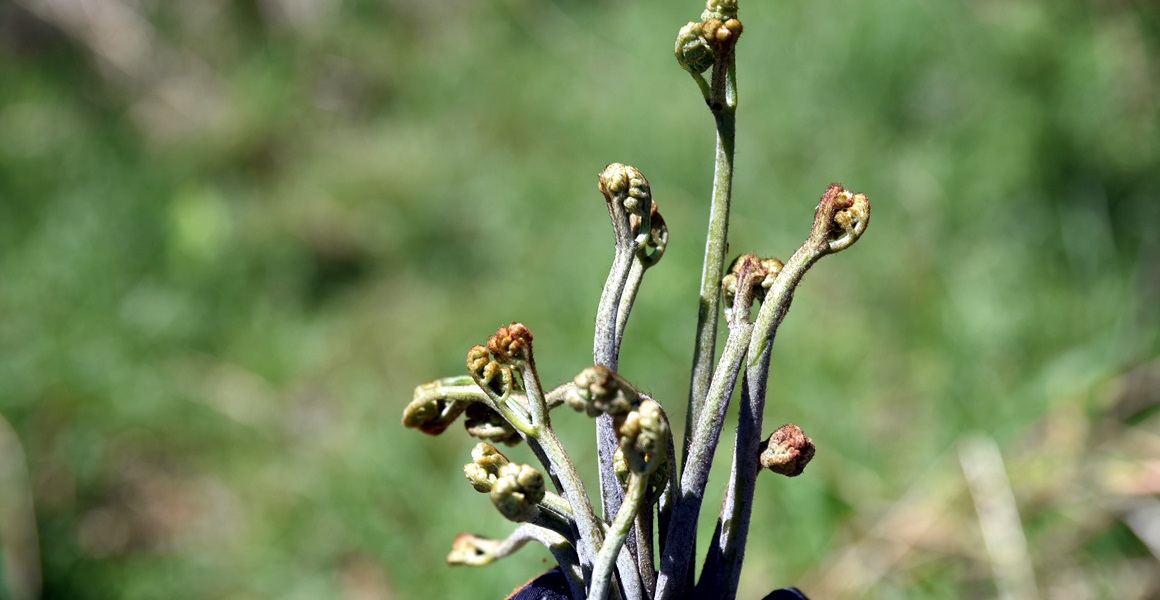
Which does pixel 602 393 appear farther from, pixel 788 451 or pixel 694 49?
pixel 694 49

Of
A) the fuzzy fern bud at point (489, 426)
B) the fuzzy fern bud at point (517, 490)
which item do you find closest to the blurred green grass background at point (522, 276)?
the fuzzy fern bud at point (489, 426)

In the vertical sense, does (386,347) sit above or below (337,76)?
below

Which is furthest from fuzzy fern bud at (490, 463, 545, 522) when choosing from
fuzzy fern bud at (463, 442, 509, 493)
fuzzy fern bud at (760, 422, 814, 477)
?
fuzzy fern bud at (760, 422, 814, 477)

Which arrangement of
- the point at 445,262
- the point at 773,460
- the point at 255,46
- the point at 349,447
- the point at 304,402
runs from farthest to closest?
1. the point at 255,46
2. the point at 445,262
3. the point at 304,402
4. the point at 349,447
5. the point at 773,460

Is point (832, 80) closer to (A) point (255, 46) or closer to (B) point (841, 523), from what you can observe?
(B) point (841, 523)

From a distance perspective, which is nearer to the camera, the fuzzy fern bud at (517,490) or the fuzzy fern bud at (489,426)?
the fuzzy fern bud at (517,490)

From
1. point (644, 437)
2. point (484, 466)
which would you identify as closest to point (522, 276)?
point (484, 466)

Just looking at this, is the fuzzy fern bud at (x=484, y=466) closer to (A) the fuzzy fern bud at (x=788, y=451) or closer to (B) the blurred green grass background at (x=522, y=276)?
(A) the fuzzy fern bud at (x=788, y=451)

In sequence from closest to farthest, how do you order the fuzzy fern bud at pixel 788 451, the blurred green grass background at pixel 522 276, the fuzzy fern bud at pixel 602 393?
1. the fuzzy fern bud at pixel 602 393
2. the fuzzy fern bud at pixel 788 451
3. the blurred green grass background at pixel 522 276

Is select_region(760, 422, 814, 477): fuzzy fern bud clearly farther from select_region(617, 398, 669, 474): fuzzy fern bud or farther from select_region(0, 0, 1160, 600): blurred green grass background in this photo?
select_region(0, 0, 1160, 600): blurred green grass background

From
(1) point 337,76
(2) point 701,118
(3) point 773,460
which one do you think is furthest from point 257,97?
(3) point 773,460
